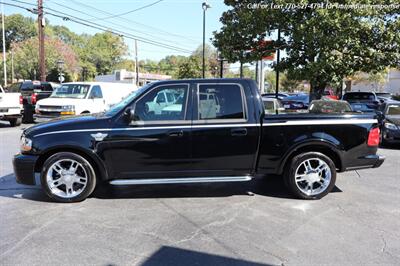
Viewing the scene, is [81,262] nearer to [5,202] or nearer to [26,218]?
[26,218]

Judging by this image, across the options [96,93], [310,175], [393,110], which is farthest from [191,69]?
[310,175]

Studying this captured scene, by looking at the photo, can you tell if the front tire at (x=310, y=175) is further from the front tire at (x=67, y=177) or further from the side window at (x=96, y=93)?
the side window at (x=96, y=93)

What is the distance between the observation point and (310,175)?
579 cm

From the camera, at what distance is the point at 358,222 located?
483 centimetres

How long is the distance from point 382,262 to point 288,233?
1.03 m

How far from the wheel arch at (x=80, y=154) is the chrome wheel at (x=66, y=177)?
0.15 m

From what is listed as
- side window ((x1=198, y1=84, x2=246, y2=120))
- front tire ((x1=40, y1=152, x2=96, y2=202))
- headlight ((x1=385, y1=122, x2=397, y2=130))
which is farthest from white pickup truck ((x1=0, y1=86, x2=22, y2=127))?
headlight ((x1=385, y1=122, x2=397, y2=130))

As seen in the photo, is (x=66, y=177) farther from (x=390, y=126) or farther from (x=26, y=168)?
(x=390, y=126)

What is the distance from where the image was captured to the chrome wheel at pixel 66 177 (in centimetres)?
547

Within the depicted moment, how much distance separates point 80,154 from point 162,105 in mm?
1373

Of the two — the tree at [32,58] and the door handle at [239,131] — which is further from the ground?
the tree at [32,58]

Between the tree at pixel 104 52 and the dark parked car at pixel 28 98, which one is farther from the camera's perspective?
the tree at pixel 104 52

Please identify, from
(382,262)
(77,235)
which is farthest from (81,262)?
(382,262)

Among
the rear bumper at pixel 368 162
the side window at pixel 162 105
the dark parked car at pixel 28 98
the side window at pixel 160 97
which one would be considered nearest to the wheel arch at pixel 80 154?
the side window at pixel 162 105
